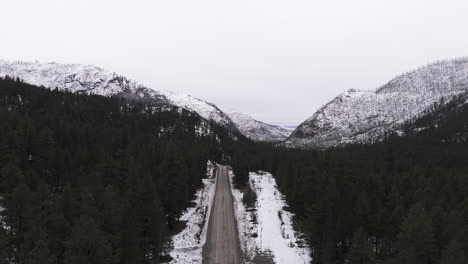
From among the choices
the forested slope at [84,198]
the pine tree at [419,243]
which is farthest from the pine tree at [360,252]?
the forested slope at [84,198]

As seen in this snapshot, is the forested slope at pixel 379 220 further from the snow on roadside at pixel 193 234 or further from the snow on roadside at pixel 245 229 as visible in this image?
the snow on roadside at pixel 193 234

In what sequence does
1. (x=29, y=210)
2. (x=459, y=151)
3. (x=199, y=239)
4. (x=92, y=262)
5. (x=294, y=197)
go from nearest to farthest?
1. (x=92, y=262)
2. (x=29, y=210)
3. (x=199, y=239)
4. (x=294, y=197)
5. (x=459, y=151)

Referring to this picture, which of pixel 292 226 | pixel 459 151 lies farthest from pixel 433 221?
pixel 459 151

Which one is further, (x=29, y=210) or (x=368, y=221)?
(x=368, y=221)

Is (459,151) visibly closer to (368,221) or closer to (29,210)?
(368,221)

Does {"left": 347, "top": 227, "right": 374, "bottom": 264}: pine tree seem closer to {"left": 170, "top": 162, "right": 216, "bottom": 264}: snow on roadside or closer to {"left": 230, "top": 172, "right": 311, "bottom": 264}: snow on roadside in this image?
{"left": 230, "top": 172, "right": 311, "bottom": 264}: snow on roadside

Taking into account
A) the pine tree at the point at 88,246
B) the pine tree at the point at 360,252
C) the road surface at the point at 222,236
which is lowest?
the road surface at the point at 222,236
